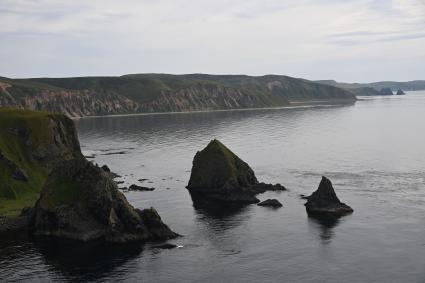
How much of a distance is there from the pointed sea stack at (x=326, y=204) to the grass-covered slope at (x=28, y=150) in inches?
2541

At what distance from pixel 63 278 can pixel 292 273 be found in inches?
1352

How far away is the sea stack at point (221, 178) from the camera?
426 feet

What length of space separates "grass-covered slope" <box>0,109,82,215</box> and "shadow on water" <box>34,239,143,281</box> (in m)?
27.6

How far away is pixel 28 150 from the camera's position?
140250 mm

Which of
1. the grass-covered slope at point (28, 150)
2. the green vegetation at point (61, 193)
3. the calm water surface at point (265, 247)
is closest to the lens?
the calm water surface at point (265, 247)

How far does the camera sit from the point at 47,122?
148m

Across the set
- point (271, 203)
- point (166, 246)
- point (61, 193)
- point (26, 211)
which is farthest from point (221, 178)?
point (26, 211)

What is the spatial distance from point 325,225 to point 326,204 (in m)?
10.9

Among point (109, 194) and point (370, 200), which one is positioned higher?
point (109, 194)

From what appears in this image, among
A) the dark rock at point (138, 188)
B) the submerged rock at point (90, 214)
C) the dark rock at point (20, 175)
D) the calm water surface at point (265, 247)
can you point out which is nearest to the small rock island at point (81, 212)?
the submerged rock at point (90, 214)

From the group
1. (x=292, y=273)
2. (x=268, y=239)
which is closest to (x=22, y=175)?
(x=268, y=239)

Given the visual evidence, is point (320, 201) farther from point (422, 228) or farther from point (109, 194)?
point (109, 194)

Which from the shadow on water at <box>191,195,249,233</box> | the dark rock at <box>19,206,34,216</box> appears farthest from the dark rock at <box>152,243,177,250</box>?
the dark rock at <box>19,206,34,216</box>

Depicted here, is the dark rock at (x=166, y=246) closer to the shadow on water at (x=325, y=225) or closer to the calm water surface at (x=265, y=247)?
the calm water surface at (x=265, y=247)
